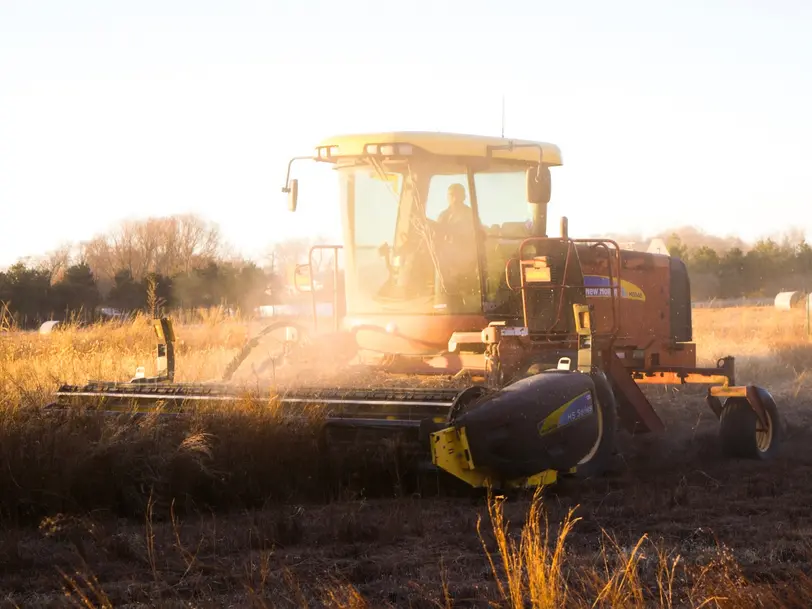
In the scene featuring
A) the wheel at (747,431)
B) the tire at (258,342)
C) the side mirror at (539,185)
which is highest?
the side mirror at (539,185)

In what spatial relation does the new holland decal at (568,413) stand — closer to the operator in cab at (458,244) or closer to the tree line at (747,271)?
the operator in cab at (458,244)

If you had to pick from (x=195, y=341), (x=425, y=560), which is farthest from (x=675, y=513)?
(x=195, y=341)

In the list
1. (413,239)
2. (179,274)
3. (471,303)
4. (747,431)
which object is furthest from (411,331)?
(179,274)

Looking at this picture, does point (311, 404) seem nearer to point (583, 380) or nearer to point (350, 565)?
point (583, 380)

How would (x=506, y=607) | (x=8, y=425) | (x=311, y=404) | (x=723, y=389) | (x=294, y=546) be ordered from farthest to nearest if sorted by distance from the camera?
(x=723, y=389) < (x=311, y=404) < (x=8, y=425) < (x=294, y=546) < (x=506, y=607)

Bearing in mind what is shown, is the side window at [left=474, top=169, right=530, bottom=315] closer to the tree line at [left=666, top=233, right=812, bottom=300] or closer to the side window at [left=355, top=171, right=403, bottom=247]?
the side window at [left=355, top=171, right=403, bottom=247]

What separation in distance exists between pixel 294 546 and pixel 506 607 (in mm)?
1751

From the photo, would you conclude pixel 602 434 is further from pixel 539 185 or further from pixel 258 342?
pixel 258 342

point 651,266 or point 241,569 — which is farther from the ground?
point 651,266

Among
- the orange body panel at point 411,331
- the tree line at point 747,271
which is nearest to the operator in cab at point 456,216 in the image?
the orange body panel at point 411,331

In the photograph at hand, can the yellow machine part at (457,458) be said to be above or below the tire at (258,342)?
below

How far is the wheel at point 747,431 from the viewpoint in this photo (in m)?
9.48

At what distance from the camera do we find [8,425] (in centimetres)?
704

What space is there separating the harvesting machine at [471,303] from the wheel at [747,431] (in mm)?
13
